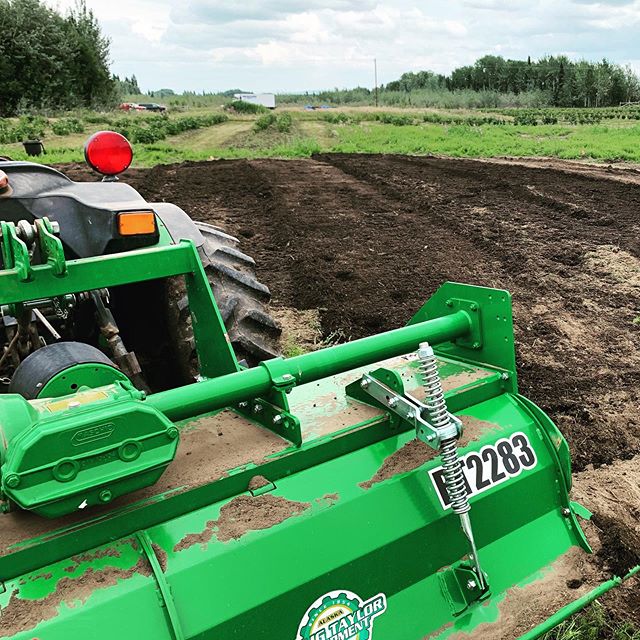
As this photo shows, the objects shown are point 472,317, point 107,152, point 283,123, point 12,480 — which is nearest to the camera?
point 12,480

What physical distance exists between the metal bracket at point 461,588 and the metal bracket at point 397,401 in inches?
15.4

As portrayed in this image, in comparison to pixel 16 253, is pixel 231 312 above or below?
below

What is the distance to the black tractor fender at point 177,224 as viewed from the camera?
10.9 ft

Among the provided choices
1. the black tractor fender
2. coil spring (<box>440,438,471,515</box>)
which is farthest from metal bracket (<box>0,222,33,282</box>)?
coil spring (<box>440,438,471,515</box>)

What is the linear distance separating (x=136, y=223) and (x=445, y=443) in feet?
4.87

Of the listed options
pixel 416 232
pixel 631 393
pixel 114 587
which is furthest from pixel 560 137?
pixel 114 587

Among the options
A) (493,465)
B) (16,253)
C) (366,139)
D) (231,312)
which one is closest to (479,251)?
(231,312)

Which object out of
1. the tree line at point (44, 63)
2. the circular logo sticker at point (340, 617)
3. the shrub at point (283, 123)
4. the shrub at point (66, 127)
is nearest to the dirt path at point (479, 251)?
the circular logo sticker at point (340, 617)

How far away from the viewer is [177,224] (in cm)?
340

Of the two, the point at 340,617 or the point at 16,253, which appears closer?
the point at 340,617

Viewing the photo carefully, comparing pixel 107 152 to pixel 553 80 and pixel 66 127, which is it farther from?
pixel 553 80

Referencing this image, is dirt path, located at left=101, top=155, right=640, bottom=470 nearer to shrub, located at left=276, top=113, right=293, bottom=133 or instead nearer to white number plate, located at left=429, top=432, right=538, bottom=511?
white number plate, located at left=429, top=432, right=538, bottom=511

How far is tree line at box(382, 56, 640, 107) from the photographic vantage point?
47.8 metres

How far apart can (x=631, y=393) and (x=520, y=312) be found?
161cm
